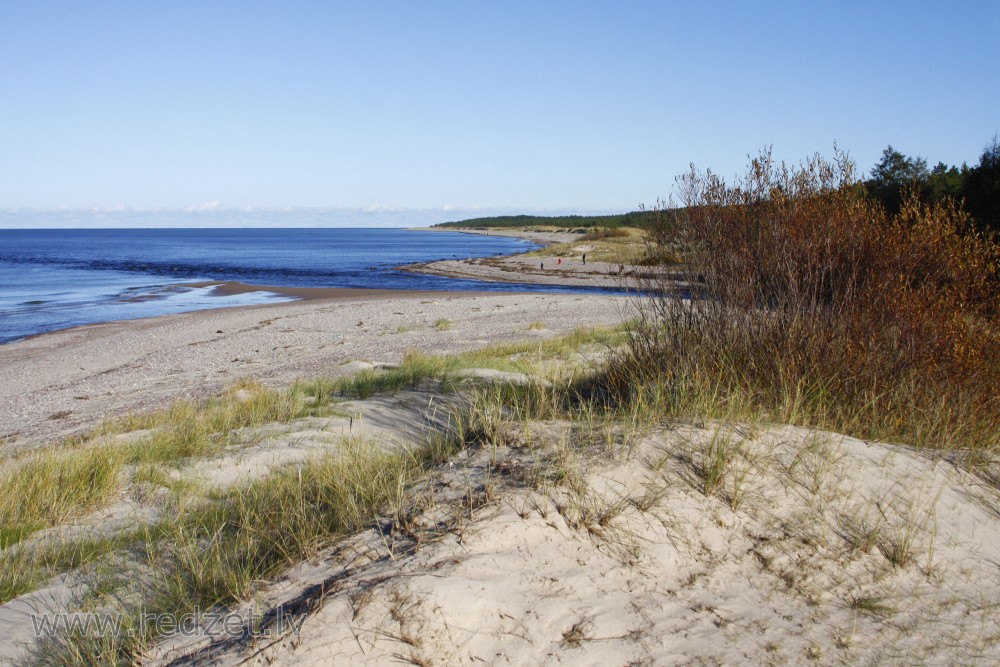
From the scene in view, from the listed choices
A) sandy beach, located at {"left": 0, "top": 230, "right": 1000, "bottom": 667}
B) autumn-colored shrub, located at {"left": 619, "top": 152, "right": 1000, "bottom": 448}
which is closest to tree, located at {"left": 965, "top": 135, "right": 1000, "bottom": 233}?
autumn-colored shrub, located at {"left": 619, "top": 152, "right": 1000, "bottom": 448}

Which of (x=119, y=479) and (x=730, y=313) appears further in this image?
(x=730, y=313)

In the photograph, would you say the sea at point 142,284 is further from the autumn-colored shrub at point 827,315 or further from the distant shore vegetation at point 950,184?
the autumn-colored shrub at point 827,315

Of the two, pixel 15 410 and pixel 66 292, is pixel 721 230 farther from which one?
pixel 66 292

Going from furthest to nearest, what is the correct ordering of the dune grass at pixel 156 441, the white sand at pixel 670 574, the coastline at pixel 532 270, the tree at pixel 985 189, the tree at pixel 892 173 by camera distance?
the coastline at pixel 532 270 < the tree at pixel 892 173 < the tree at pixel 985 189 < the dune grass at pixel 156 441 < the white sand at pixel 670 574

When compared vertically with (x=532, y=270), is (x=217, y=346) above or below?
below

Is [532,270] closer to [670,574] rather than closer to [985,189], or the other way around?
[985,189]

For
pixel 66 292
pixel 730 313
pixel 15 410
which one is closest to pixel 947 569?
pixel 730 313

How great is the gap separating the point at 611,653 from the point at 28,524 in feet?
12.4

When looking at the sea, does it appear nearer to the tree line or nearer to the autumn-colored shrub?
the tree line

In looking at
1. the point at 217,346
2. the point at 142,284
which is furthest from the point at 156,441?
the point at 142,284

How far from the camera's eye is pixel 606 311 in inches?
798

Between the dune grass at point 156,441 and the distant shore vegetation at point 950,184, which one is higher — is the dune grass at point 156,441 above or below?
below

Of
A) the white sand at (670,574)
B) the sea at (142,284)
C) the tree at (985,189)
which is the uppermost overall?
the tree at (985,189)

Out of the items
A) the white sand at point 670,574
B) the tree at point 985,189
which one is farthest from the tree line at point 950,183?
the white sand at point 670,574
